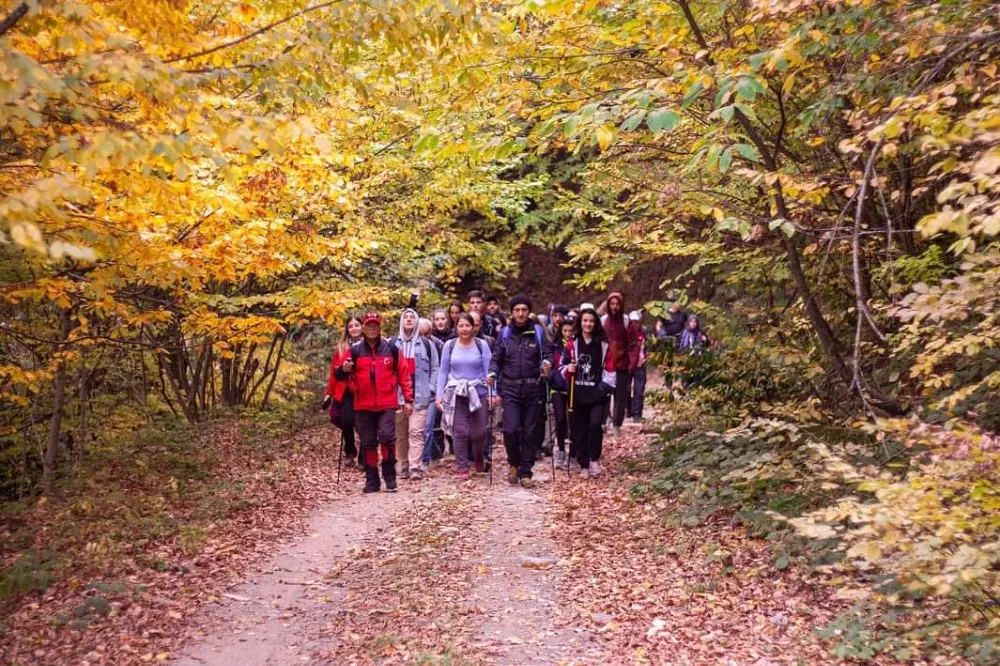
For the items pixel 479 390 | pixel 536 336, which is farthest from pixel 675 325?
pixel 479 390

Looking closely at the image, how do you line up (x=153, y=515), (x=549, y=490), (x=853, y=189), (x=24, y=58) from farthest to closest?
(x=549, y=490), (x=153, y=515), (x=853, y=189), (x=24, y=58)

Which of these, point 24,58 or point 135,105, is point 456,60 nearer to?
point 135,105

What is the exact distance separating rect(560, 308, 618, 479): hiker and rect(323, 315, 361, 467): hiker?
282 cm

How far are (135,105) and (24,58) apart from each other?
2.72 m

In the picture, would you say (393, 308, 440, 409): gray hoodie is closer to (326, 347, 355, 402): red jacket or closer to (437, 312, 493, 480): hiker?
(437, 312, 493, 480): hiker

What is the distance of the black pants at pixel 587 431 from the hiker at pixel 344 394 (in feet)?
9.77

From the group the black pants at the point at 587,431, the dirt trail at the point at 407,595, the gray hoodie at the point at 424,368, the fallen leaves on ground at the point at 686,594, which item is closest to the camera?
the fallen leaves on ground at the point at 686,594

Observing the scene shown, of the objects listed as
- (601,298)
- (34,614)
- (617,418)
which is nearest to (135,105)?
(34,614)

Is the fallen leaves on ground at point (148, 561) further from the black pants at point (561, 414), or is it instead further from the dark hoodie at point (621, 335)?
the dark hoodie at point (621, 335)

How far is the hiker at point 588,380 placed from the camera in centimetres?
1022

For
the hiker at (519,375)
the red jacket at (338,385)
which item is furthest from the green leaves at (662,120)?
the red jacket at (338,385)

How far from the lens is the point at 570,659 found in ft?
17.6

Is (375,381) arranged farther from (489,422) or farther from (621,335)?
(621,335)

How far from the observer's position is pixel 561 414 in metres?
10.8
